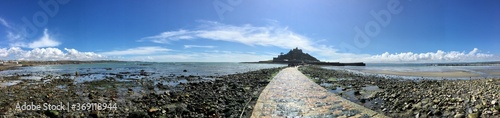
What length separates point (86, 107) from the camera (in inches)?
488

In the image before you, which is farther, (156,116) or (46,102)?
(46,102)

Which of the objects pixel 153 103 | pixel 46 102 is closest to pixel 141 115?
pixel 153 103

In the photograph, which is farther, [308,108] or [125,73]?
[125,73]

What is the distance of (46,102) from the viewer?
13688 millimetres

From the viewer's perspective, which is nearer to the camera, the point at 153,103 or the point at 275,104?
the point at 275,104

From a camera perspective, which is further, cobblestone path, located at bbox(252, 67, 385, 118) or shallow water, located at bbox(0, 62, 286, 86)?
shallow water, located at bbox(0, 62, 286, 86)

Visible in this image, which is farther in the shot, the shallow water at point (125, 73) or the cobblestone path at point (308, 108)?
the shallow water at point (125, 73)

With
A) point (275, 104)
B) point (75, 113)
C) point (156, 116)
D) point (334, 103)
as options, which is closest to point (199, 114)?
point (156, 116)

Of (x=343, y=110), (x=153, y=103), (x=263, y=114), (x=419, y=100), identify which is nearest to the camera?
(x=263, y=114)

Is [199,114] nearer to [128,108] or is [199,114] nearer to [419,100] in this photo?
[128,108]

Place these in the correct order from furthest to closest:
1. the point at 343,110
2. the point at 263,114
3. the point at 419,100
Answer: the point at 419,100 → the point at 343,110 → the point at 263,114

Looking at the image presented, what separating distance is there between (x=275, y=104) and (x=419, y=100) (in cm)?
646

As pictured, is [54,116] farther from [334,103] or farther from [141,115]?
[334,103]

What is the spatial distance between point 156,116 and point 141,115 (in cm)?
57
